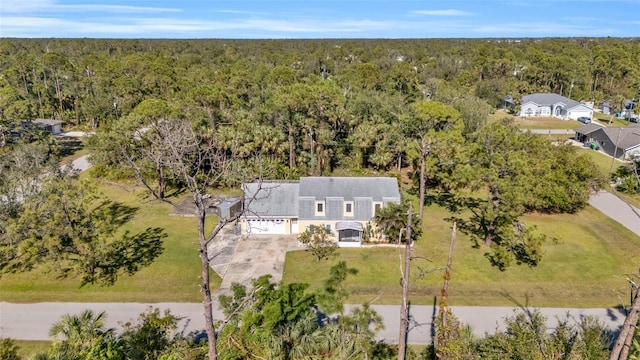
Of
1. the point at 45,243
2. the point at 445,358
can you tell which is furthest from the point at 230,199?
the point at 445,358

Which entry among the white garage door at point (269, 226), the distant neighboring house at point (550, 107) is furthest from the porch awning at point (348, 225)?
the distant neighboring house at point (550, 107)

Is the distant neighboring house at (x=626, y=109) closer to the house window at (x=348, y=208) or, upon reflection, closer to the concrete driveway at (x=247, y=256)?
the house window at (x=348, y=208)

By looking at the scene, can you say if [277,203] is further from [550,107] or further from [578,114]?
[578,114]

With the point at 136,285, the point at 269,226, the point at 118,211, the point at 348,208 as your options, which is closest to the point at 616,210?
the point at 348,208

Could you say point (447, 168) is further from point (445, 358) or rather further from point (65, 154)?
point (65, 154)

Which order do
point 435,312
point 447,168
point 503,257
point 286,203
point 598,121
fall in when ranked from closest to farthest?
point 435,312 → point 503,257 → point 286,203 → point 447,168 → point 598,121
